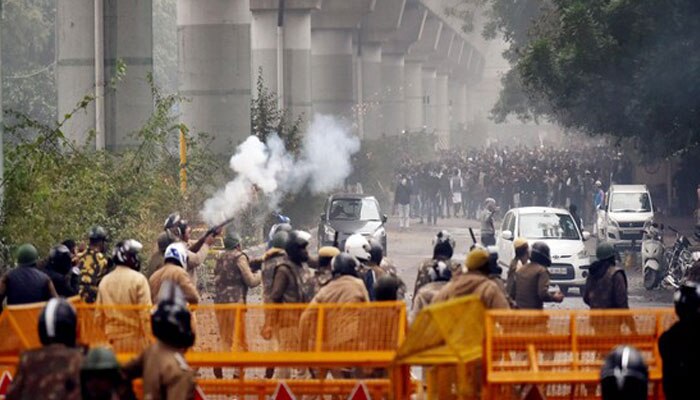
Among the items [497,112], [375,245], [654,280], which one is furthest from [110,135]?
[497,112]

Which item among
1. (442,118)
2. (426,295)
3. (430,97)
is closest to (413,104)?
(430,97)

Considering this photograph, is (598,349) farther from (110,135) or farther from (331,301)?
(110,135)

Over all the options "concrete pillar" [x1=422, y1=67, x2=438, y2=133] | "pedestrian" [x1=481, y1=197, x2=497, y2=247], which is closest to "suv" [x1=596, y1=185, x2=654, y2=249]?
"pedestrian" [x1=481, y1=197, x2=497, y2=247]

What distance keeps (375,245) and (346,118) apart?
→ 164 feet

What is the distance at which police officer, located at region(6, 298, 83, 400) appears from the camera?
27.0 feet

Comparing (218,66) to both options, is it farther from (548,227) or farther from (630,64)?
(548,227)

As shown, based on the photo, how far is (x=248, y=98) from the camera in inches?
1690

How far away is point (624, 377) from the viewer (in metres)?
7.28

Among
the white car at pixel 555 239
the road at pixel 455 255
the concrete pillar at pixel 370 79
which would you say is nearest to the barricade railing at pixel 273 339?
the road at pixel 455 255

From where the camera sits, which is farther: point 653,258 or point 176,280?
point 653,258

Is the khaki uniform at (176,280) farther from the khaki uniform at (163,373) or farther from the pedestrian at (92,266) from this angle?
the khaki uniform at (163,373)

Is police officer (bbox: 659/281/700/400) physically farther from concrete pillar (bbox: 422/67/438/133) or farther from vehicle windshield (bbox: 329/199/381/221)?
concrete pillar (bbox: 422/67/438/133)

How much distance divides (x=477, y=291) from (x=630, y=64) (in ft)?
71.0

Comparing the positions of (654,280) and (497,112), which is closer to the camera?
(654,280)
